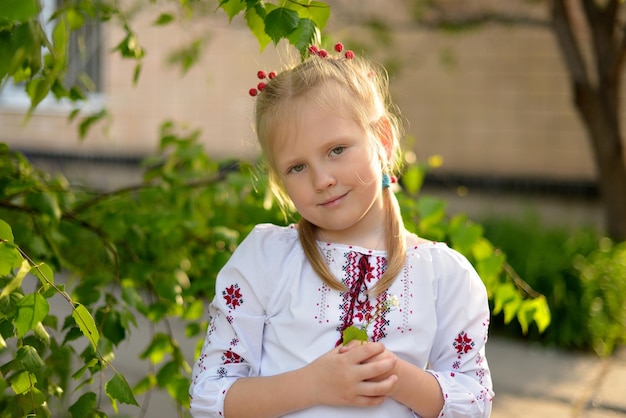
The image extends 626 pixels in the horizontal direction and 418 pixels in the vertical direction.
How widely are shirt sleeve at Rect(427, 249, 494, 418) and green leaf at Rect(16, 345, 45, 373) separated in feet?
2.67

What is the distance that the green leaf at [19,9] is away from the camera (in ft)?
3.95

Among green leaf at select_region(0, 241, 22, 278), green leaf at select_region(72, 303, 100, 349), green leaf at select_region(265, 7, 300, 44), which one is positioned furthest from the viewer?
green leaf at select_region(265, 7, 300, 44)

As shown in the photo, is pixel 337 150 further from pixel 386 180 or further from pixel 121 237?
pixel 121 237

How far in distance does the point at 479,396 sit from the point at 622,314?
2826 mm

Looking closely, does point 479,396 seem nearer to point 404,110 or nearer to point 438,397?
point 438,397

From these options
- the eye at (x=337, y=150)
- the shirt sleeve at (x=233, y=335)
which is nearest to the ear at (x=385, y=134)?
the eye at (x=337, y=150)

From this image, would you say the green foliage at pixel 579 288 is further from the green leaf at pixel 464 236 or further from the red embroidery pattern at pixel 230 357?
the red embroidery pattern at pixel 230 357

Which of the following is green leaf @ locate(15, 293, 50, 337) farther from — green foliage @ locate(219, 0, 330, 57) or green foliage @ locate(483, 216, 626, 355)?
green foliage @ locate(483, 216, 626, 355)

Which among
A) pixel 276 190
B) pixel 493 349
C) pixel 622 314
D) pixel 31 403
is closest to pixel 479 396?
pixel 276 190

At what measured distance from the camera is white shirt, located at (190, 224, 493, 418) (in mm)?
1791

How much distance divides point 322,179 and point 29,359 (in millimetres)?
702

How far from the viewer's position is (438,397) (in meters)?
1.76

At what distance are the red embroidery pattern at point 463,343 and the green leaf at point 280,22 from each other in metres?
0.73

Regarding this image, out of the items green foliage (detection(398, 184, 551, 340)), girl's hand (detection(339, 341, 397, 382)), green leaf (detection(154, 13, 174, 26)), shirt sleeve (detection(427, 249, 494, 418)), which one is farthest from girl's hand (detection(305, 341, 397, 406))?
green leaf (detection(154, 13, 174, 26))
